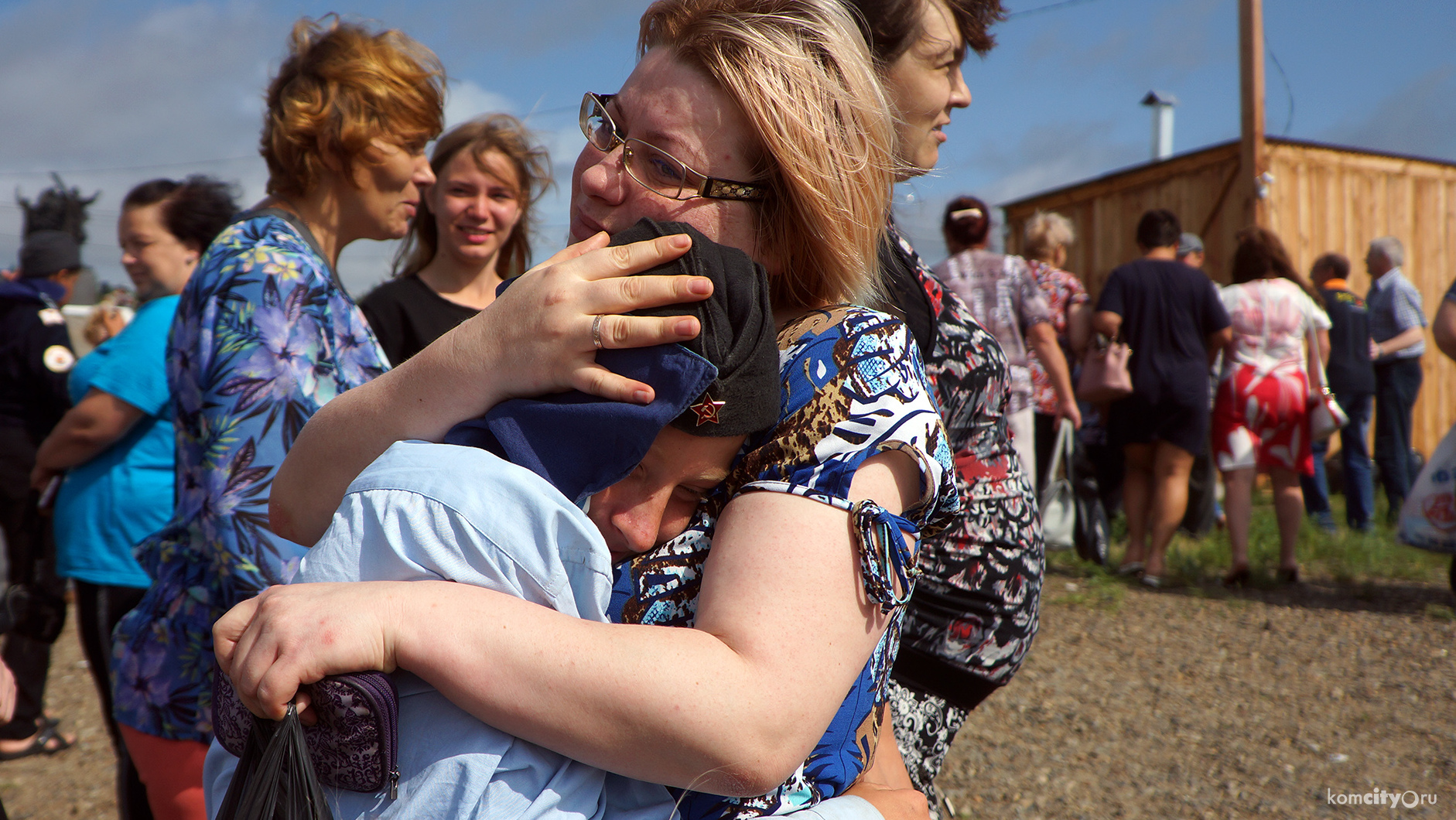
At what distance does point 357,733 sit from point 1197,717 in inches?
174

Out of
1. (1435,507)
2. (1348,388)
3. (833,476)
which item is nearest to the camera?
(833,476)

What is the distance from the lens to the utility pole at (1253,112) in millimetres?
8781

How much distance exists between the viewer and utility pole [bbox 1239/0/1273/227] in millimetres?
8781

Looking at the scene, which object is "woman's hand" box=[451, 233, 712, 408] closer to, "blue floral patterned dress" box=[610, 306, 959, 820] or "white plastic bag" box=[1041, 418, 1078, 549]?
"blue floral patterned dress" box=[610, 306, 959, 820]

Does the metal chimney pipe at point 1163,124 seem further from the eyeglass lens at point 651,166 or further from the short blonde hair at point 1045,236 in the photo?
the eyeglass lens at point 651,166

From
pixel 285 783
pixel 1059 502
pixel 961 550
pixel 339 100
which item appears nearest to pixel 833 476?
pixel 285 783

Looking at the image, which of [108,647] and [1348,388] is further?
[1348,388]

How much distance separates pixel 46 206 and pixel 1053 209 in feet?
33.0

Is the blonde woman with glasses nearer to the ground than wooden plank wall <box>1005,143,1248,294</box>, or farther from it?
nearer to the ground

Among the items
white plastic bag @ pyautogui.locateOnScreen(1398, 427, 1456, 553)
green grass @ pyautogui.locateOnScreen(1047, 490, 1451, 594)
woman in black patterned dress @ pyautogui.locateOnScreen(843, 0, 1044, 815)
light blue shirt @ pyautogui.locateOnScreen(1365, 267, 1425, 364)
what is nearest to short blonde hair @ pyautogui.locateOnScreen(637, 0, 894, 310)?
woman in black patterned dress @ pyautogui.locateOnScreen(843, 0, 1044, 815)

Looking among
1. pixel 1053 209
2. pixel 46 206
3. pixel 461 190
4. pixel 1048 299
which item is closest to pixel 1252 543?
pixel 1048 299

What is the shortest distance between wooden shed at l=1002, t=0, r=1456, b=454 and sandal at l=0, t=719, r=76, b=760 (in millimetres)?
9956

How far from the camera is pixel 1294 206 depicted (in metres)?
9.83

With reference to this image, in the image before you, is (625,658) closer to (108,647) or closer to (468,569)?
(468,569)
